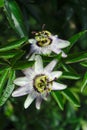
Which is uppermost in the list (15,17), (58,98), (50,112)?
(15,17)

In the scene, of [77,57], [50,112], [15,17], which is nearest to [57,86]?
[77,57]

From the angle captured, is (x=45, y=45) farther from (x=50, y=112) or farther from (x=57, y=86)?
(x=50, y=112)

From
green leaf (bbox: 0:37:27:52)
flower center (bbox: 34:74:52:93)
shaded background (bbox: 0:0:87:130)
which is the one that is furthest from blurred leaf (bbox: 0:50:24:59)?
shaded background (bbox: 0:0:87:130)

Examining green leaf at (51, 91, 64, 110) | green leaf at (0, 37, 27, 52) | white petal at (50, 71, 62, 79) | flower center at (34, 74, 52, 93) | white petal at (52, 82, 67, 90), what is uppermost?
green leaf at (0, 37, 27, 52)

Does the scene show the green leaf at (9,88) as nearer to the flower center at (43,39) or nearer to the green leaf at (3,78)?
the green leaf at (3,78)

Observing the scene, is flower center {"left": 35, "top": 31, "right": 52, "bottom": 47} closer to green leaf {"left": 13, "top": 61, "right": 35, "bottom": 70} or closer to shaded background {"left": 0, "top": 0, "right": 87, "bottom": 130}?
green leaf {"left": 13, "top": 61, "right": 35, "bottom": 70}

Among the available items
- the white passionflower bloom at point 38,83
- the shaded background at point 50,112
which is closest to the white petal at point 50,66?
the white passionflower bloom at point 38,83

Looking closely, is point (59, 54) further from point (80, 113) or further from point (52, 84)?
point (80, 113)
